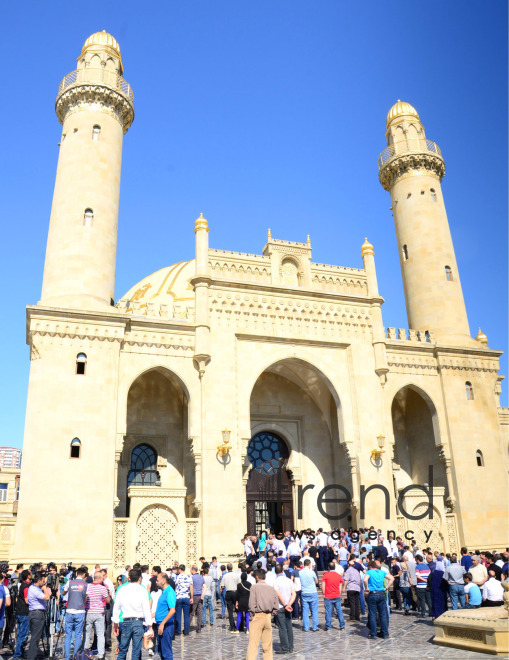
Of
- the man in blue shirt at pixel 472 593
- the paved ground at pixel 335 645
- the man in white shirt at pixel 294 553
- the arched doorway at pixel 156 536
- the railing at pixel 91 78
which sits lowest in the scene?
the paved ground at pixel 335 645

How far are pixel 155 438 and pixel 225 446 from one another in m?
3.57

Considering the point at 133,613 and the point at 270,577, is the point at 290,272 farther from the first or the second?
the point at 133,613

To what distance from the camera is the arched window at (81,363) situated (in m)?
19.1

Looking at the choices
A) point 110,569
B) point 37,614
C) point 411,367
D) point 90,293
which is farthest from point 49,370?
point 411,367

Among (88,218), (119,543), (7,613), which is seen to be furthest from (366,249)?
(7,613)

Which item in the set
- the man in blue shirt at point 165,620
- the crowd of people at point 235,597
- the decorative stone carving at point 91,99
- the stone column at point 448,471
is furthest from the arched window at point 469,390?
the man in blue shirt at point 165,620

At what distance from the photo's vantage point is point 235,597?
1230 centimetres

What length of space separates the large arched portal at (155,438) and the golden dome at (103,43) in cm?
1339

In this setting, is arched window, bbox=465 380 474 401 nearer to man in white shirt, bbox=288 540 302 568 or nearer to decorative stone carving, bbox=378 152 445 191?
decorative stone carving, bbox=378 152 445 191

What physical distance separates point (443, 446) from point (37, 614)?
17.7m

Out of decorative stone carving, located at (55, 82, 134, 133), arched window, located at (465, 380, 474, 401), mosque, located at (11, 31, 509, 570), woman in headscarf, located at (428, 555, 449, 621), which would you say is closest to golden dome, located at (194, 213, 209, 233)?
mosque, located at (11, 31, 509, 570)

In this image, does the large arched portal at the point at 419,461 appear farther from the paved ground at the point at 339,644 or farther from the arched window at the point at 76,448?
the arched window at the point at 76,448

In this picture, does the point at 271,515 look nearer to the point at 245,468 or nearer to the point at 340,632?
the point at 245,468

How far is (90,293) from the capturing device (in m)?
20.4
